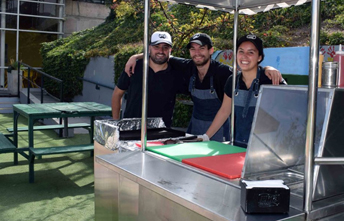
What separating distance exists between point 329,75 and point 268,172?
463 mm

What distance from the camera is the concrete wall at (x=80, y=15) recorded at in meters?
17.2

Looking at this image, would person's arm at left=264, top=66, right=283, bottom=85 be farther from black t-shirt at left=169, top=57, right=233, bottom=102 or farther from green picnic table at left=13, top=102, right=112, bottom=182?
green picnic table at left=13, top=102, right=112, bottom=182

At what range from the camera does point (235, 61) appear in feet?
9.29

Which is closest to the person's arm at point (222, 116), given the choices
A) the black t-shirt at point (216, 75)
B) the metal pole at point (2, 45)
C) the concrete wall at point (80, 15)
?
the black t-shirt at point (216, 75)

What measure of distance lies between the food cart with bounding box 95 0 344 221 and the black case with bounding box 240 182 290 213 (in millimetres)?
21

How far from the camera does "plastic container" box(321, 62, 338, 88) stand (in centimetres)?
154

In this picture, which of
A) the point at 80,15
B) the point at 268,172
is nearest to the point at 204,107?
the point at 268,172

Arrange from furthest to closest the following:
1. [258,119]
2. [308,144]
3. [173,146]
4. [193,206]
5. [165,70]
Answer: [165,70] → [173,146] → [258,119] → [193,206] → [308,144]

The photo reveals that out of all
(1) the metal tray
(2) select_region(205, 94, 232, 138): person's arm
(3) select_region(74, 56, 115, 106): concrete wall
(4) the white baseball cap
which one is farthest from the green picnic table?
(3) select_region(74, 56, 115, 106): concrete wall

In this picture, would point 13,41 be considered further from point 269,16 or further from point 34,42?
point 269,16

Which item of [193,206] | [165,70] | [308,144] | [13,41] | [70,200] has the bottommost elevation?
[70,200]

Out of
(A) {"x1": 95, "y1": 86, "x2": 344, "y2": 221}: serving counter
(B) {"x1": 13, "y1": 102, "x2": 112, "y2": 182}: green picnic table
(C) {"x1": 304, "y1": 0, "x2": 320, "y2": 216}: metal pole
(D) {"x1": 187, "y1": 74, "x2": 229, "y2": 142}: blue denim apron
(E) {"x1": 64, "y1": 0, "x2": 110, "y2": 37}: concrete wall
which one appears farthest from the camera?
(E) {"x1": 64, "y1": 0, "x2": 110, "y2": 37}: concrete wall

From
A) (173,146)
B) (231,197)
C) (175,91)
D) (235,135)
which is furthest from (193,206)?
(175,91)

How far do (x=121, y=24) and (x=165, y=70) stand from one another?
1096 cm
